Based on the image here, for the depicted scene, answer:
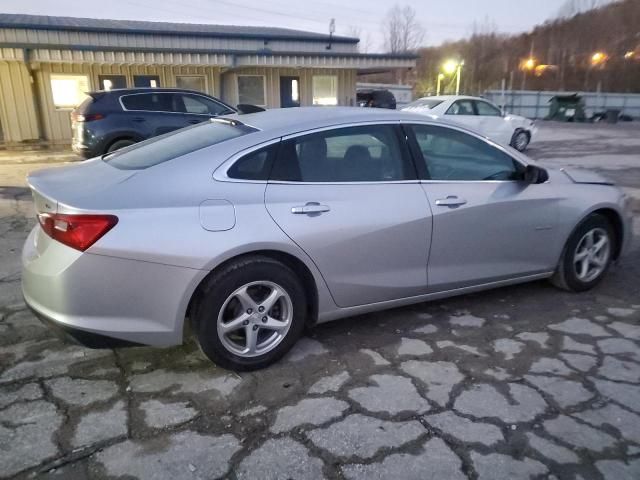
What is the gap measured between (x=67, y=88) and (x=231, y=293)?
52.9 ft

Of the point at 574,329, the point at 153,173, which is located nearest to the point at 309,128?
the point at 153,173

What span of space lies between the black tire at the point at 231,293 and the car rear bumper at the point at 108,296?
0.33 feet

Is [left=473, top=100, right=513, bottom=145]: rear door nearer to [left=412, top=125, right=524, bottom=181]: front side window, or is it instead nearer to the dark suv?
the dark suv

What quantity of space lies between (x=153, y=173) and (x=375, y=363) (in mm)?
1726

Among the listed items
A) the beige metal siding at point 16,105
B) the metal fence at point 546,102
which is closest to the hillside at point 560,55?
the metal fence at point 546,102

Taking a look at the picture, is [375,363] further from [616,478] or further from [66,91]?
[66,91]

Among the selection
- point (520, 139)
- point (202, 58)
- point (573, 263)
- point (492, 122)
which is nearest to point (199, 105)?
point (202, 58)

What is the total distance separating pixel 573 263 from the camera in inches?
161

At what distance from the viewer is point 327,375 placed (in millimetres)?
2961

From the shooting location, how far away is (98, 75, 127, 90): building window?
1622cm

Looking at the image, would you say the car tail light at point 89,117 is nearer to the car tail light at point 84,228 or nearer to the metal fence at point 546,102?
the car tail light at point 84,228

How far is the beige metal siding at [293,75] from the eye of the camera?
707 inches

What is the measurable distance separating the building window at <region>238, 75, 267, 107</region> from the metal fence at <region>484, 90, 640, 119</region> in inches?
810

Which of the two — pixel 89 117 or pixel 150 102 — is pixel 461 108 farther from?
pixel 89 117
